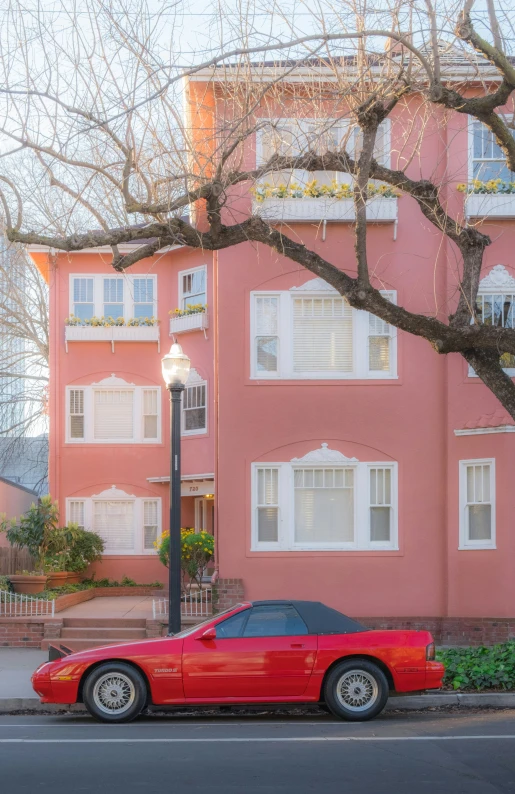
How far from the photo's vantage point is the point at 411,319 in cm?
1230

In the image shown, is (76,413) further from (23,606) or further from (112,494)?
(23,606)

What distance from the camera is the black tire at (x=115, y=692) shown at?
10.8 m

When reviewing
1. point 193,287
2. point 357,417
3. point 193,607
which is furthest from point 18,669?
point 193,287

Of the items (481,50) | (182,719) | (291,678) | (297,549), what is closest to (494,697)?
(291,678)

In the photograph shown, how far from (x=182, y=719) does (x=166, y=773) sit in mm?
3268

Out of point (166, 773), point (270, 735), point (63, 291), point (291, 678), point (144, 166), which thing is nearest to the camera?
point (166, 773)

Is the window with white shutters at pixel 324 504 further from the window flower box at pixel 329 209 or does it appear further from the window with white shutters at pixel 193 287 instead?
the window with white shutters at pixel 193 287

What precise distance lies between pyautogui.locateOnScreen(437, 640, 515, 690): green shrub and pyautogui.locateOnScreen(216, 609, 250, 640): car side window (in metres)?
3.10

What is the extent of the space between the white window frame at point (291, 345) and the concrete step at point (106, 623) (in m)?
4.81

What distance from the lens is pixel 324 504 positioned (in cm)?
1766

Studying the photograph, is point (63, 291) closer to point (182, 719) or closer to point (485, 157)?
point (485, 157)

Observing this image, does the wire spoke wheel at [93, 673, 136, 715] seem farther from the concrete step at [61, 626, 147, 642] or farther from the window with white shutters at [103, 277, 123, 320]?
the window with white shutters at [103, 277, 123, 320]

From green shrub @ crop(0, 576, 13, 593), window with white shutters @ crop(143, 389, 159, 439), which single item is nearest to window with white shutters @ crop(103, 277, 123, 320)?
window with white shutters @ crop(143, 389, 159, 439)

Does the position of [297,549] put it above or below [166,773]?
above
